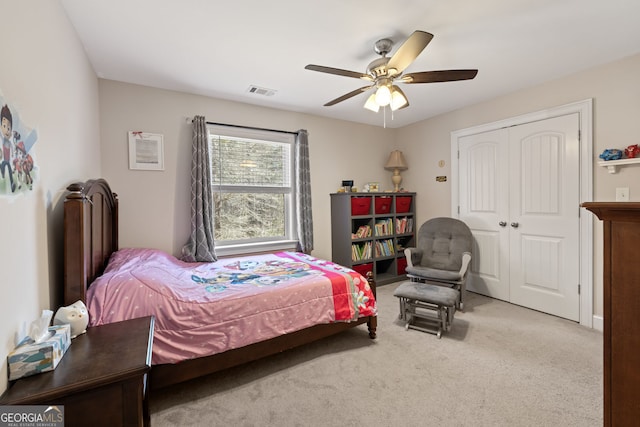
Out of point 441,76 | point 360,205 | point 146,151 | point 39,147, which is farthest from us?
point 360,205

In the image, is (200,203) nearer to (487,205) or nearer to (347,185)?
(347,185)

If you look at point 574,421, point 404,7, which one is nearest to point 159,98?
point 404,7

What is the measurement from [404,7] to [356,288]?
205 cm

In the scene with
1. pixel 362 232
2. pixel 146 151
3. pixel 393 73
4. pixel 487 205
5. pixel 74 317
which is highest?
Answer: pixel 393 73

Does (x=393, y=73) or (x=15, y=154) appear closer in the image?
(x=15, y=154)

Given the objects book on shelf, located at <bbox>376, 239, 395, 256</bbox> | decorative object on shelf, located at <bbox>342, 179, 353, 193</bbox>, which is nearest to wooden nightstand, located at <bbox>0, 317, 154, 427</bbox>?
decorative object on shelf, located at <bbox>342, 179, 353, 193</bbox>

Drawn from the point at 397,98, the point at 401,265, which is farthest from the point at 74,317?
the point at 401,265

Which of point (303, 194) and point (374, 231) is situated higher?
point (303, 194)

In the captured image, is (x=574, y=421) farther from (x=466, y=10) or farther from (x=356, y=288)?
(x=466, y=10)

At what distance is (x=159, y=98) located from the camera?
2.90m

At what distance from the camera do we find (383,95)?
2.10 m

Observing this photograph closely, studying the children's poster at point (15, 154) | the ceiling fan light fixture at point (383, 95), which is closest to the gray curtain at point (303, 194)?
the ceiling fan light fixture at point (383, 95)

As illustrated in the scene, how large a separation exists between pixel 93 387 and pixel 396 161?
13.8 feet

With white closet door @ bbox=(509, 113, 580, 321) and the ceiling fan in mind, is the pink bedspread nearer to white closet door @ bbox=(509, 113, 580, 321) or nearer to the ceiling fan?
the ceiling fan
